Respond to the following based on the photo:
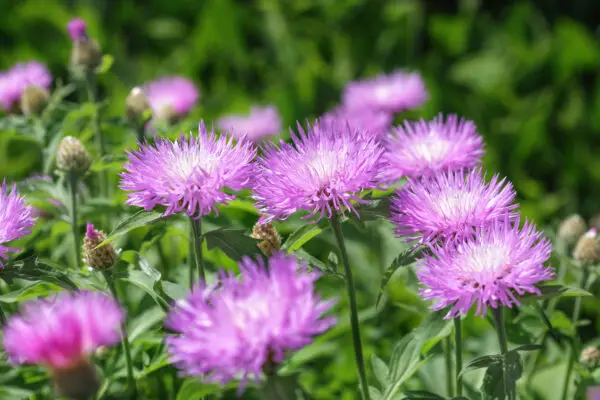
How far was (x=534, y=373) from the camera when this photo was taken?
2469mm

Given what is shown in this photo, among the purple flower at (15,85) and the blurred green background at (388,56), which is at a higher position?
the blurred green background at (388,56)

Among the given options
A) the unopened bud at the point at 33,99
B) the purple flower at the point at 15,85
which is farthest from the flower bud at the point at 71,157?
the purple flower at the point at 15,85

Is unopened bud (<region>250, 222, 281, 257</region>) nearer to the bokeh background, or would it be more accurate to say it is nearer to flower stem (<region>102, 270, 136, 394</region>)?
flower stem (<region>102, 270, 136, 394</region>)

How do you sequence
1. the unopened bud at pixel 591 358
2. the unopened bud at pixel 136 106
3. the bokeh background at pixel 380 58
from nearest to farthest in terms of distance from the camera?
the unopened bud at pixel 591 358, the unopened bud at pixel 136 106, the bokeh background at pixel 380 58

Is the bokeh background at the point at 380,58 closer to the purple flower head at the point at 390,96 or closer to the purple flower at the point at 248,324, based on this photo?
the purple flower head at the point at 390,96

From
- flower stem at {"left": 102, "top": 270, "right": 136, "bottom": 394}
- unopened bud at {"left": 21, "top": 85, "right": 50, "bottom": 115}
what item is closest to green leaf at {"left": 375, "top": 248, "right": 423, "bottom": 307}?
flower stem at {"left": 102, "top": 270, "right": 136, "bottom": 394}

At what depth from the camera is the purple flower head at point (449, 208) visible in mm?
1487

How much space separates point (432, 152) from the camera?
1.80 m

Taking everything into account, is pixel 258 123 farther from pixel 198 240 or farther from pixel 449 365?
pixel 198 240

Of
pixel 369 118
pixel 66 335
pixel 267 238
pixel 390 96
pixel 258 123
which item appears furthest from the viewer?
pixel 258 123

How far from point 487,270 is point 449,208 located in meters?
0.18

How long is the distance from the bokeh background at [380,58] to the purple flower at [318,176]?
218cm

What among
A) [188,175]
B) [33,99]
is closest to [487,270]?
[188,175]

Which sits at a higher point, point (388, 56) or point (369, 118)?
point (388, 56)
